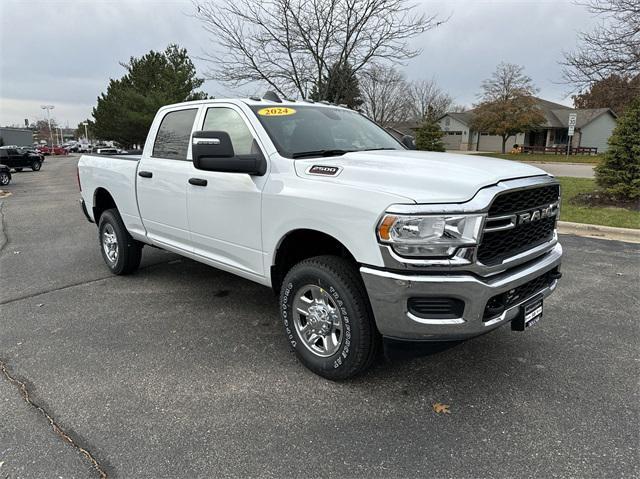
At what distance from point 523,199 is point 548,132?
58360 millimetres

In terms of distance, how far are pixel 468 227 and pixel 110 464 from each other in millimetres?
2267

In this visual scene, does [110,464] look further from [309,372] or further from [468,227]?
[468,227]

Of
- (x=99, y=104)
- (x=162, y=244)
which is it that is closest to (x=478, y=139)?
(x=99, y=104)

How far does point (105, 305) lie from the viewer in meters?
4.71

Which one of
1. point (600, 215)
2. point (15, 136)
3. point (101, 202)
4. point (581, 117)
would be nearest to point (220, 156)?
point (101, 202)

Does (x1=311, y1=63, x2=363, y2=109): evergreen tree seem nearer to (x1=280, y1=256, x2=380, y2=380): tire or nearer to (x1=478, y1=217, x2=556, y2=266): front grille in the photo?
(x1=478, y1=217, x2=556, y2=266): front grille

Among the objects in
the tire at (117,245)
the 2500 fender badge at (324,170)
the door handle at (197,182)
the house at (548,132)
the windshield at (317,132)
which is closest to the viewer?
Answer: the 2500 fender badge at (324,170)

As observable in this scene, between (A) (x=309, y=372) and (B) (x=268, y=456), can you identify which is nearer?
(B) (x=268, y=456)

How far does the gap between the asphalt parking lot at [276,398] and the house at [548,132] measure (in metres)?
50.9

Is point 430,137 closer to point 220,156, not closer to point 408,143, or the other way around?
point 408,143

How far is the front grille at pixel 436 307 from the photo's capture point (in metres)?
2.62

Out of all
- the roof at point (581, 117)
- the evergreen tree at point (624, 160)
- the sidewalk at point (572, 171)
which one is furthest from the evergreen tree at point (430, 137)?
the roof at point (581, 117)

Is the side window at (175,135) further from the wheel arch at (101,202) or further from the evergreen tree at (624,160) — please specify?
the evergreen tree at (624,160)

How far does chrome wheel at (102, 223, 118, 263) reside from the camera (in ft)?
18.6
